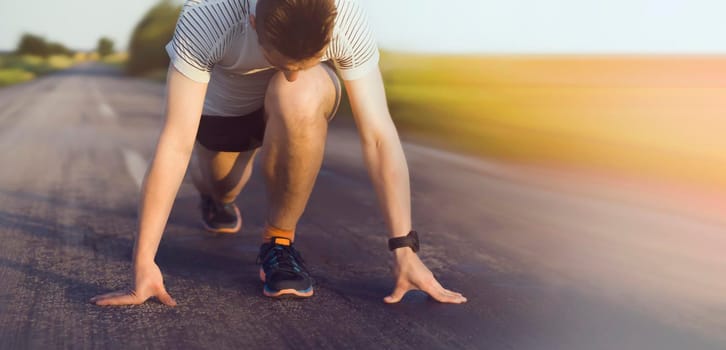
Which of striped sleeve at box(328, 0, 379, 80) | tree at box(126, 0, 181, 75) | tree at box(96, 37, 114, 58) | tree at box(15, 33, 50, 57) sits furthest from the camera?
tree at box(96, 37, 114, 58)

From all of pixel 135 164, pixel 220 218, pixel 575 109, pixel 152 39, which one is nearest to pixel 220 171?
pixel 220 218

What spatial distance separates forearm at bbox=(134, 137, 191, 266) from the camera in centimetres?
255

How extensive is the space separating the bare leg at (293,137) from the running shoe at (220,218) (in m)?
0.93

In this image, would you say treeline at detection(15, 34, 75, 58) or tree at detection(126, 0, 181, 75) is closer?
tree at detection(126, 0, 181, 75)

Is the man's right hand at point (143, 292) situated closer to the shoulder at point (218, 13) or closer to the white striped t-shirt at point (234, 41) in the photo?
the white striped t-shirt at point (234, 41)

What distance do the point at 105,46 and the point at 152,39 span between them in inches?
3706

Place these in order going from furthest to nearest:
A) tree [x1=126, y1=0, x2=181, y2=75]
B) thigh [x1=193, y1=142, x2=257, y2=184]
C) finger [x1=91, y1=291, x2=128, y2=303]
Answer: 1. tree [x1=126, y1=0, x2=181, y2=75]
2. thigh [x1=193, y1=142, x2=257, y2=184]
3. finger [x1=91, y1=291, x2=128, y2=303]

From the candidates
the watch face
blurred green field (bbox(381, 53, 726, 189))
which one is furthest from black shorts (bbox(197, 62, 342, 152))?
blurred green field (bbox(381, 53, 726, 189))

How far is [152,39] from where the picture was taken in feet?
187

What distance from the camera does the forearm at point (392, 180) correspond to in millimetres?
Answer: 2742

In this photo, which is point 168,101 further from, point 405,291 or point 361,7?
point 405,291

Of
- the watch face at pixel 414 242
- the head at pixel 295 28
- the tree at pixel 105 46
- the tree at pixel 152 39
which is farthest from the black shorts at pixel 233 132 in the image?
the tree at pixel 105 46

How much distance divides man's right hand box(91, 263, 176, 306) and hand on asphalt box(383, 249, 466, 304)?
2.60 ft

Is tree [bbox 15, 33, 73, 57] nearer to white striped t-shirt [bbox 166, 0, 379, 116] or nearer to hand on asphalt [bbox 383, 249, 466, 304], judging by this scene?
white striped t-shirt [bbox 166, 0, 379, 116]
